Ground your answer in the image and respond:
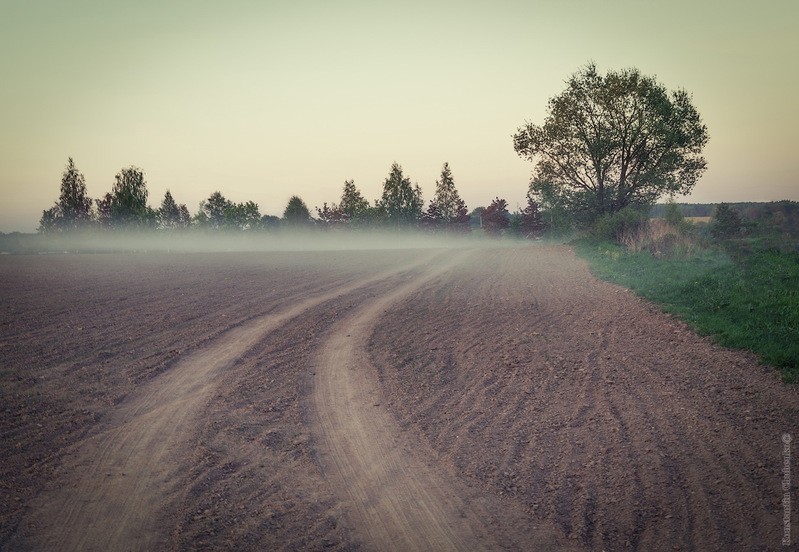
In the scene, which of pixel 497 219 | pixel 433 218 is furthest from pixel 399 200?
pixel 497 219

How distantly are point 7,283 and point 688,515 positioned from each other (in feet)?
107

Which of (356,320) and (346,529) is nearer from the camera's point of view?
(346,529)

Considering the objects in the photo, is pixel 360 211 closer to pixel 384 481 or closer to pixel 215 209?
pixel 215 209

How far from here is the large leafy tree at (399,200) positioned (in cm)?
8869

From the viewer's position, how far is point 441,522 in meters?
5.06

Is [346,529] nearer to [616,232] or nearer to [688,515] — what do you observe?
[688,515]

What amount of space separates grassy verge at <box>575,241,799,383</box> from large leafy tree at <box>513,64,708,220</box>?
1660 centimetres

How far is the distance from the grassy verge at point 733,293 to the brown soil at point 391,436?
0.73m

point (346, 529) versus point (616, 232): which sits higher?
point (616, 232)

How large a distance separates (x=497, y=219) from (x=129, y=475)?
311ft

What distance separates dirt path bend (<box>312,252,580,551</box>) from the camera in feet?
15.8

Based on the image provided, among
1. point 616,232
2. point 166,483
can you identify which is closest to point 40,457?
point 166,483

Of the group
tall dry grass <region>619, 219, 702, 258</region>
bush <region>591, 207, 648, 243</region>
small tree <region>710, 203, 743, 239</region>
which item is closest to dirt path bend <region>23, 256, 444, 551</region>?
tall dry grass <region>619, 219, 702, 258</region>

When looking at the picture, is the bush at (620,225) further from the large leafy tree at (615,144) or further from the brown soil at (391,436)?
the brown soil at (391,436)
